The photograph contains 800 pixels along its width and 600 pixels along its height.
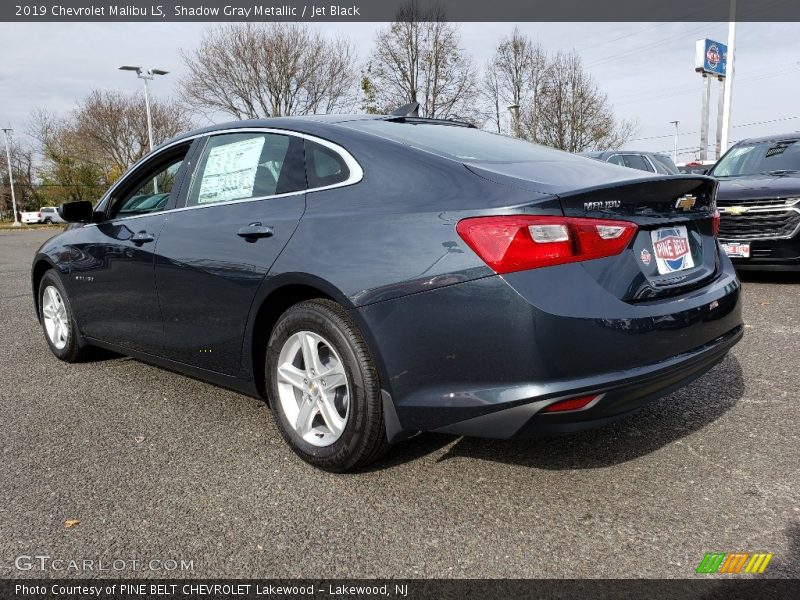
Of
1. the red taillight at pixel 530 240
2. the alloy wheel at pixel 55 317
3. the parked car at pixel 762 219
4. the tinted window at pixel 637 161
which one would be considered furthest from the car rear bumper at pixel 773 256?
the tinted window at pixel 637 161

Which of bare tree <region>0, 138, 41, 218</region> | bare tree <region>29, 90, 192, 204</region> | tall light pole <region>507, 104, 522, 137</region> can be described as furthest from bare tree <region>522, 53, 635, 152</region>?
bare tree <region>0, 138, 41, 218</region>

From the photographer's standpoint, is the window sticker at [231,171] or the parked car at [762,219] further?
the parked car at [762,219]

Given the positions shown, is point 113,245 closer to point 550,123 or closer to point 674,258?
point 674,258

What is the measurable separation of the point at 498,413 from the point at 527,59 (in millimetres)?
34656

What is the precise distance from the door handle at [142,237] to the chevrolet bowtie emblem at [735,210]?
19.5ft

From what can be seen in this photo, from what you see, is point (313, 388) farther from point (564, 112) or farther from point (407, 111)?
point (564, 112)

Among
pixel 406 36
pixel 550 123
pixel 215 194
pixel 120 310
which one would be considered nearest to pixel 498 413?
pixel 215 194

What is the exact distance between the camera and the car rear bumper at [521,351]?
2.16m

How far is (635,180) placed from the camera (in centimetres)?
245

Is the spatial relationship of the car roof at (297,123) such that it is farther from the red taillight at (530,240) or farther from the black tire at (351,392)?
the red taillight at (530,240)

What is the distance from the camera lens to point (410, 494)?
2.56 metres

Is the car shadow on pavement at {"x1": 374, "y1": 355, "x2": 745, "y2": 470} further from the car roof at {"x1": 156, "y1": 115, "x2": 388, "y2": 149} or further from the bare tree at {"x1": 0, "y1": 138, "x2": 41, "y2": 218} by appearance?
the bare tree at {"x1": 0, "y1": 138, "x2": 41, "y2": 218}

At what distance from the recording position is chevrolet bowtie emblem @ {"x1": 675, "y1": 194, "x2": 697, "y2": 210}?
2.64 m

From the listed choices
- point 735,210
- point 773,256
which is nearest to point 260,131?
point 735,210
